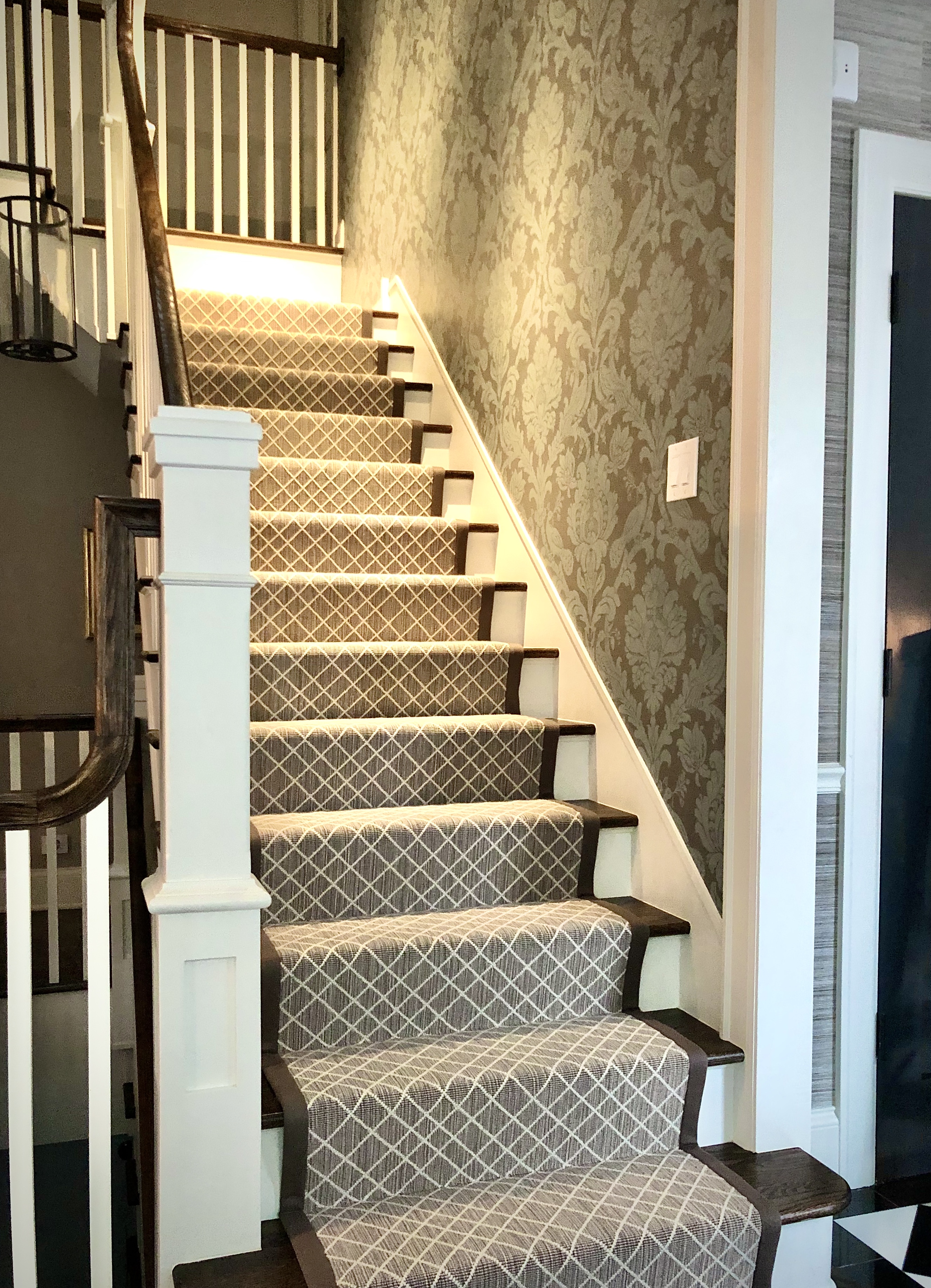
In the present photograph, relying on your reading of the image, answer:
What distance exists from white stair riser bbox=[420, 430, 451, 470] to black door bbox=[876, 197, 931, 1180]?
1.59m

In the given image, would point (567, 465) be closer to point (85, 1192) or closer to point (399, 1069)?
point (399, 1069)

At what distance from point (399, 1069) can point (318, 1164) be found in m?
0.19

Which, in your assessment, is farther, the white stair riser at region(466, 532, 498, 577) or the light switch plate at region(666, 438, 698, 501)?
the white stair riser at region(466, 532, 498, 577)

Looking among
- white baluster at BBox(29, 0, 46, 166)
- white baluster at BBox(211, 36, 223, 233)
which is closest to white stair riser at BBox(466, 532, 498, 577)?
white baluster at BBox(29, 0, 46, 166)

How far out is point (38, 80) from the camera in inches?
140

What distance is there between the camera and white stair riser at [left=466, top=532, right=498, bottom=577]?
3.02m

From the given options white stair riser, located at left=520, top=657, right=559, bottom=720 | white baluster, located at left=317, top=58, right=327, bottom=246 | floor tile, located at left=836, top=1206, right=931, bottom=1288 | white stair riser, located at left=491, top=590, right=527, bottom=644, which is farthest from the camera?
white baluster, located at left=317, top=58, right=327, bottom=246

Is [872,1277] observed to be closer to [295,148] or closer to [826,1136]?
[826,1136]

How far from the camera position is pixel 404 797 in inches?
90.4

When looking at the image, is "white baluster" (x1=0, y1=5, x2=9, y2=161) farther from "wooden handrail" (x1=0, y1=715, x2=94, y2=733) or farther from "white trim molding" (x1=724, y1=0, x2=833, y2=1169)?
"white trim molding" (x1=724, y1=0, x2=833, y2=1169)

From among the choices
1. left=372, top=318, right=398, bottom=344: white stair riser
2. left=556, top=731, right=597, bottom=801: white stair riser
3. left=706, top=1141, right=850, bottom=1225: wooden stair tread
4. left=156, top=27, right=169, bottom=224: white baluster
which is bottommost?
left=706, top=1141, right=850, bottom=1225: wooden stair tread

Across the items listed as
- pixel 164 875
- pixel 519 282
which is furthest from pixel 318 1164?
pixel 519 282

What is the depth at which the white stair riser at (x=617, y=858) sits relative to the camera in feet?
7.35

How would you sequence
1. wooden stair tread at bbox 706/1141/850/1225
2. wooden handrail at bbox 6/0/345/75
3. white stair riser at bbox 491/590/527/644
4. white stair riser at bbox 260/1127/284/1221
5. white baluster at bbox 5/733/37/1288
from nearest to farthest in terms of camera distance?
1. white baluster at bbox 5/733/37/1288
2. white stair riser at bbox 260/1127/284/1221
3. wooden stair tread at bbox 706/1141/850/1225
4. white stair riser at bbox 491/590/527/644
5. wooden handrail at bbox 6/0/345/75
